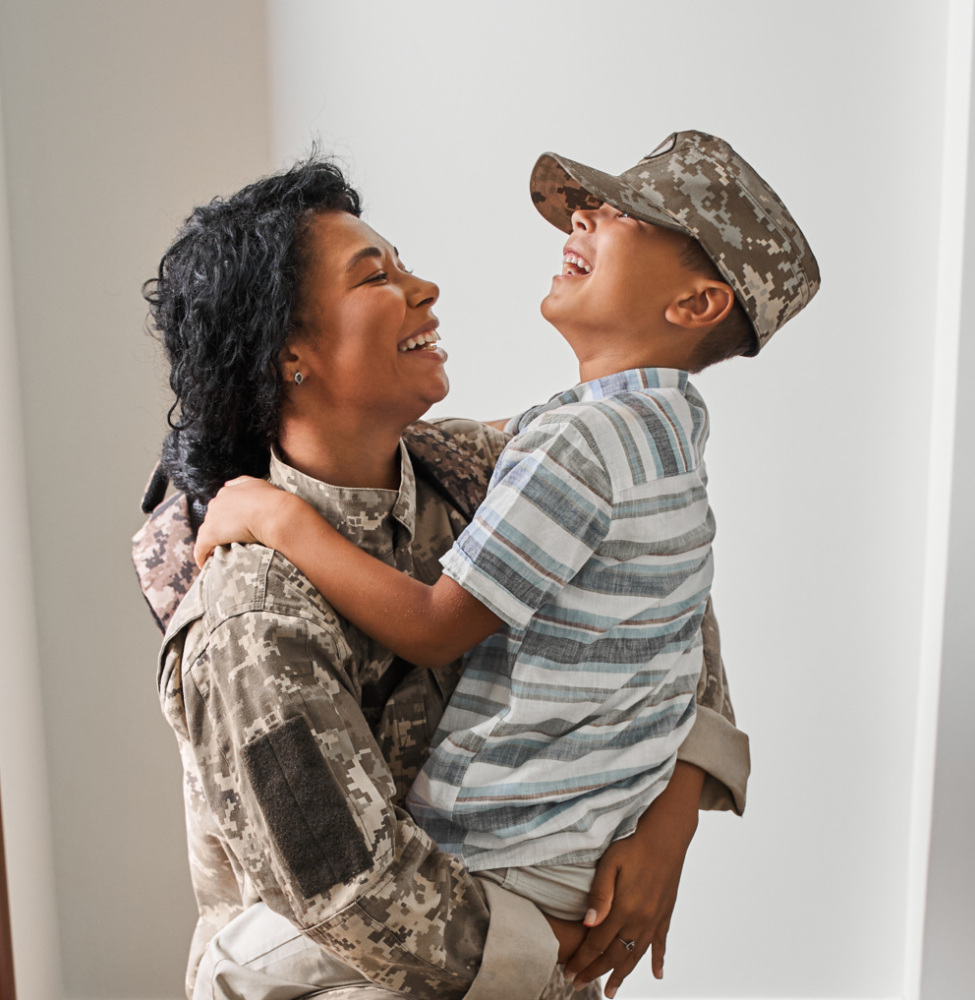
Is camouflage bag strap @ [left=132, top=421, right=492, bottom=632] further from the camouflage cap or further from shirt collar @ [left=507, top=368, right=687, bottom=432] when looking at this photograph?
the camouflage cap

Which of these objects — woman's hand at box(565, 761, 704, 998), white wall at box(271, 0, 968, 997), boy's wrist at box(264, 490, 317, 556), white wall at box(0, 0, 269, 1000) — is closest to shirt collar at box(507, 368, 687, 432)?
boy's wrist at box(264, 490, 317, 556)

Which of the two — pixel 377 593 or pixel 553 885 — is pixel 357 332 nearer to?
pixel 377 593

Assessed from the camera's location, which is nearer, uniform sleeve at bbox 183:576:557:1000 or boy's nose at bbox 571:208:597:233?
uniform sleeve at bbox 183:576:557:1000

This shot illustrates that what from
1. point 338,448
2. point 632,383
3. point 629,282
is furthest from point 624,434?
point 338,448

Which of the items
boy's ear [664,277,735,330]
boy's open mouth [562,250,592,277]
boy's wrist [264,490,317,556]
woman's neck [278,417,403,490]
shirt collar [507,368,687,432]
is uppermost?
boy's open mouth [562,250,592,277]

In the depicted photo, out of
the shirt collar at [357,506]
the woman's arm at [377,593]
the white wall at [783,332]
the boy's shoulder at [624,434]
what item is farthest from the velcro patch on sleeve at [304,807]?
the white wall at [783,332]

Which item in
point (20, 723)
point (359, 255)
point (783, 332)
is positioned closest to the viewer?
point (359, 255)

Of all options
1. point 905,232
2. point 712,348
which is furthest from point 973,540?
point 712,348

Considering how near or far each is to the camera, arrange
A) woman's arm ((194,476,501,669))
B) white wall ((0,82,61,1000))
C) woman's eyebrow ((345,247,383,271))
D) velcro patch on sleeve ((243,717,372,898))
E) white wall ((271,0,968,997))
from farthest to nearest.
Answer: white wall ((271,0,968,997)), white wall ((0,82,61,1000)), woman's eyebrow ((345,247,383,271)), woman's arm ((194,476,501,669)), velcro patch on sleeve ((243,717,372,898))

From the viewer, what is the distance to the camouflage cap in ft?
4.14

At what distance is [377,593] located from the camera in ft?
3.72

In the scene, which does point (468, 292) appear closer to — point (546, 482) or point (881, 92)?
point (881, 92)

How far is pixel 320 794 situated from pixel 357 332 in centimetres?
52

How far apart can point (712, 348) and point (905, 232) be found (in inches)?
40.2
